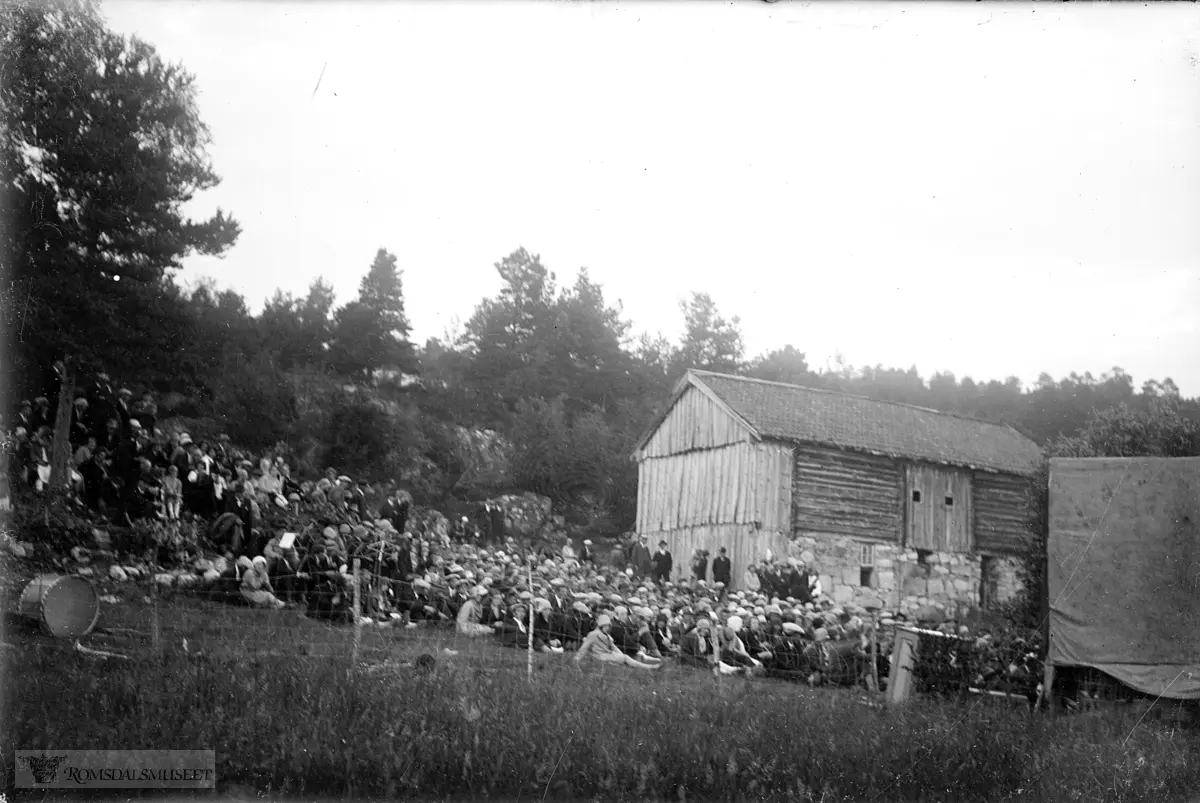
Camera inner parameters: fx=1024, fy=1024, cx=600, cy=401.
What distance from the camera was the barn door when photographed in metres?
30.7

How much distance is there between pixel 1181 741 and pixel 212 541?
1324cm

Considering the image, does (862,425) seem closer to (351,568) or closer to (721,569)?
(721,569)

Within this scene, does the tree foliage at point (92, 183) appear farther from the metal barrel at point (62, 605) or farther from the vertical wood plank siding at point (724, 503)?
the vertical wood plank siding at point (724, 503)

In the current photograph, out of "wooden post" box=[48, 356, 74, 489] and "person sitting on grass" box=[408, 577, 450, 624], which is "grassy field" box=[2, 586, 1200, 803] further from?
"wooden post" box=[48, 356, 74, 489]

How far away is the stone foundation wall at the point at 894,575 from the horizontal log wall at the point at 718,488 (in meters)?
1.32

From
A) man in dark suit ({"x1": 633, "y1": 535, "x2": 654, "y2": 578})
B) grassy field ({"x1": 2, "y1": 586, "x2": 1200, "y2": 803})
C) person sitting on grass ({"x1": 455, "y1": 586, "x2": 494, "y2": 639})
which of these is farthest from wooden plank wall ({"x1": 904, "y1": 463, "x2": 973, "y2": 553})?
grassy field ({"x1": 2, "y1": 586, "x2": 1200, "y2": 803})

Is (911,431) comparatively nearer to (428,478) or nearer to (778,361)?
(778,361)

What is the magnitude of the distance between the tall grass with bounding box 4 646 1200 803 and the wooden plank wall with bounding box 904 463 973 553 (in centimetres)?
2087

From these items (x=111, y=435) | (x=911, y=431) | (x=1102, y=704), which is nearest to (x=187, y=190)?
(x=111, y=435)

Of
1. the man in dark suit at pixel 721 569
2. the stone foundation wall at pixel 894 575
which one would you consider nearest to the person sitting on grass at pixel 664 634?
the man in dark suit at pixel 721 569

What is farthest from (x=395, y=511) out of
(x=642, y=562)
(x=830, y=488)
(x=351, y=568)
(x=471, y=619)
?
(x=830, y=488)

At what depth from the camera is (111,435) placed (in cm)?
1553

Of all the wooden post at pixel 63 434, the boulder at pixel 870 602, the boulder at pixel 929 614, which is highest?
the wooden post at pixel 63 434

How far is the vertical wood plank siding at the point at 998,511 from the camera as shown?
32.0 meters
